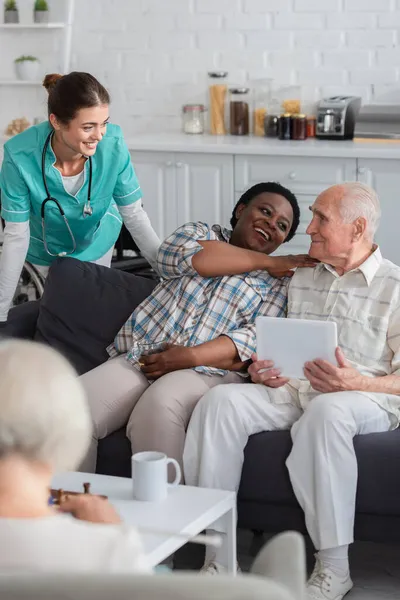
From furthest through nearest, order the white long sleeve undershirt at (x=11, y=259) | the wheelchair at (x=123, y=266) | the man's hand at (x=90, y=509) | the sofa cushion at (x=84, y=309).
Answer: the wheelchair at (x=123, y=266), the white long sleeve undershirt at (x=11, y=259), the sofa cushion at (x=84, y=309), the man's hand at (x=90, y=509)

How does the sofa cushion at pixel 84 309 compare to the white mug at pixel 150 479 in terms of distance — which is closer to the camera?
the white mug at pixel 150 479

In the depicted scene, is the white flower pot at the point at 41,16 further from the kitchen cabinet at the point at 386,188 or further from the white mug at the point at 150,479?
the white mug at the point at 150,479

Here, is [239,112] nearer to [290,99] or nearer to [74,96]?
[290,99]

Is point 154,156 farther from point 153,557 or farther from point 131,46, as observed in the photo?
point 153,557

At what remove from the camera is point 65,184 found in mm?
3631

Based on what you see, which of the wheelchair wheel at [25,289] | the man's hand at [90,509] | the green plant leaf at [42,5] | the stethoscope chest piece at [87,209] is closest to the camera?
the man's hand at [90,509]

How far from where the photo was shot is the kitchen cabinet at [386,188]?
498 cm

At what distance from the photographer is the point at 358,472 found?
277cm

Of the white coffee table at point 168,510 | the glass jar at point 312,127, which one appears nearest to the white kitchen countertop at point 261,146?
the glass jar at point 312,127

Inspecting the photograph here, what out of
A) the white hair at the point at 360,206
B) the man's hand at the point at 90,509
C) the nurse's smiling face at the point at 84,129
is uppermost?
the nurse's smiling face at the point at 84,129

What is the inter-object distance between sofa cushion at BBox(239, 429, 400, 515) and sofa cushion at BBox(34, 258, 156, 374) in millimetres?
706

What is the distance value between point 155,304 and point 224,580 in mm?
2124

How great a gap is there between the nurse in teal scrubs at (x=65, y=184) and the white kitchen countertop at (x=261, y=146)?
1.45 m

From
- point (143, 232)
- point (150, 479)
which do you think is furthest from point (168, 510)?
point (143, 232)
